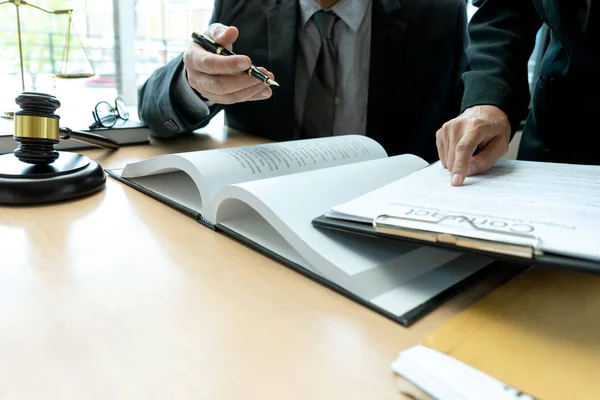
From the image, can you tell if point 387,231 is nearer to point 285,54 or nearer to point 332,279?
point 332,279

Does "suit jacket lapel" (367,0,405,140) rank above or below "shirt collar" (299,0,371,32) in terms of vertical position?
below

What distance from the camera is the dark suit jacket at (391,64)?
125cm

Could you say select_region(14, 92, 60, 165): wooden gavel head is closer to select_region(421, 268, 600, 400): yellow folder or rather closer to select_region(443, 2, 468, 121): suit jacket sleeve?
select_region(421, 268, 600, 400): yellow folder

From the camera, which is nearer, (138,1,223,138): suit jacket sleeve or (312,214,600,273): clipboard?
(312,214,600,273): clipboard

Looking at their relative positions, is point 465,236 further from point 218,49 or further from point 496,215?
point 218,49

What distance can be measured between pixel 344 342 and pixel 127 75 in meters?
1.55

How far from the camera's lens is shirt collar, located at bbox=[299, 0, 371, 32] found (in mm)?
1262

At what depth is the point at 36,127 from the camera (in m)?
0.63

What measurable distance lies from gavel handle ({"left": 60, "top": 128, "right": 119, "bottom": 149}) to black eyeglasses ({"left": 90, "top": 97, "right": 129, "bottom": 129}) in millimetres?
70

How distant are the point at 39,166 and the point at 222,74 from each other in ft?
0.96

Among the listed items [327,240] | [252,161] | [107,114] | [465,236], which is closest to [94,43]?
[107,114]

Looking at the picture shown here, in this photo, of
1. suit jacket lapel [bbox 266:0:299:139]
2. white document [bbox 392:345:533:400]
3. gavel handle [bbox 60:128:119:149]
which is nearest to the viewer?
white document [bbox 392:345:533:400]

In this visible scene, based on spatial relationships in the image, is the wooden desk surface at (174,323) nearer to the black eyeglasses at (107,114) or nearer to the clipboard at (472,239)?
the clipboard at (472,239)

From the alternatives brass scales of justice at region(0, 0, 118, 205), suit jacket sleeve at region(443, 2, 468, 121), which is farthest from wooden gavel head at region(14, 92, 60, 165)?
suit jacket sleeve at region(443, 2, 468, 121)
